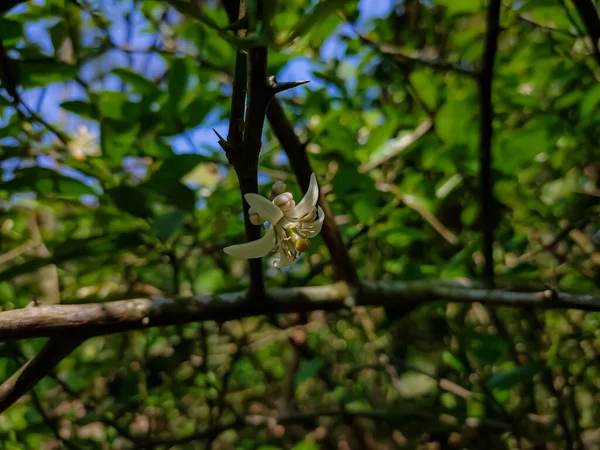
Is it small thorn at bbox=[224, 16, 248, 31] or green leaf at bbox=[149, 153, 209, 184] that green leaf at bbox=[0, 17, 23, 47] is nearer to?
green leaf at bbox=[149, 153, 209, 184]

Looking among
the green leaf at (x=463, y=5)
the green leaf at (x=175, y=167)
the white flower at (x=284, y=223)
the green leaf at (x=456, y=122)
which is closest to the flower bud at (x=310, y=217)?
the white flower at (x=284, y=223)

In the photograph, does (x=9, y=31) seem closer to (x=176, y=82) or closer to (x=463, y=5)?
(x=176, y=82)

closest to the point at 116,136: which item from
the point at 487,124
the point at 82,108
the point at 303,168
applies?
the point at 82,108

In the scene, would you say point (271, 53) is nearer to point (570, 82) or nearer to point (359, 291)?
point (359, 291)

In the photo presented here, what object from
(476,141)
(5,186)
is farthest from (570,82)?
(5,186)

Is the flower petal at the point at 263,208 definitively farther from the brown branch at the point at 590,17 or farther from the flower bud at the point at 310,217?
the brown branch at the point at 590,17
